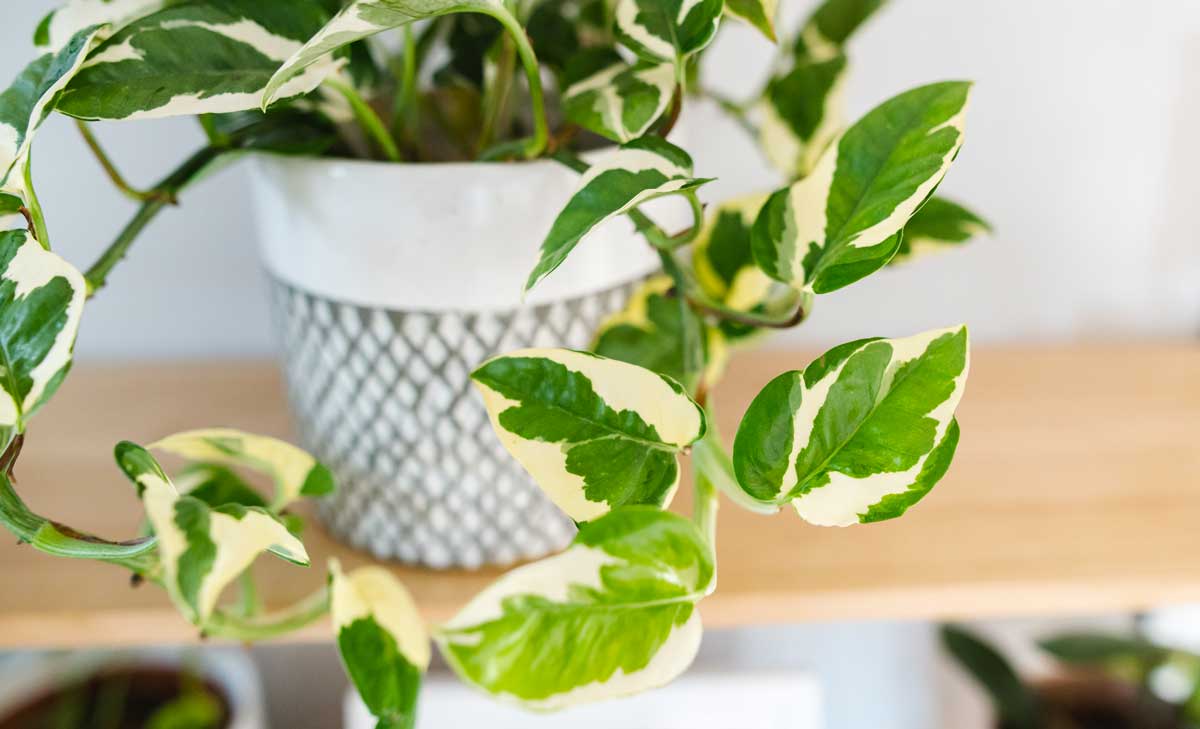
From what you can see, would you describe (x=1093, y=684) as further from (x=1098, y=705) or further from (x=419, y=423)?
(x=419, y=423)

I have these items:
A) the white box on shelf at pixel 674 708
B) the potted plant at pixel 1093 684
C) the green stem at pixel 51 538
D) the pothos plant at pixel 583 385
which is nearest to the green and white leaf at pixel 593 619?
the pothos plant at pixel 583 385

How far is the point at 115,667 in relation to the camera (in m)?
0.69

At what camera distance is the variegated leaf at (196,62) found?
0.98ft

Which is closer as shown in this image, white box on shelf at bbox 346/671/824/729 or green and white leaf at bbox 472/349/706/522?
green and white leaf at bbox 472/349/706/522

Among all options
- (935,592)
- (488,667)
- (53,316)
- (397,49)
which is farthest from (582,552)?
(397,49)

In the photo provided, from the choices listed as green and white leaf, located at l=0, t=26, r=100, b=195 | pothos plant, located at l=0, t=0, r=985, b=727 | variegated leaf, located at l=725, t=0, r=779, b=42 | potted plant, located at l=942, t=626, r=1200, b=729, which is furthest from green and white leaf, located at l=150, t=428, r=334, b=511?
potted plant, located at l=942, t=626, r=1200, b=729

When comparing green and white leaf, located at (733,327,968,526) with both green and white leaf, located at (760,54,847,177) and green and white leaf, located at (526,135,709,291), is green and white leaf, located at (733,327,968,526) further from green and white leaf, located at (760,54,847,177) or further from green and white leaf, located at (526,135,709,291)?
green and white leaf, located at (760,54,847,177)

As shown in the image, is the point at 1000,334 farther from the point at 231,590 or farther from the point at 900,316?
the point at 231,590

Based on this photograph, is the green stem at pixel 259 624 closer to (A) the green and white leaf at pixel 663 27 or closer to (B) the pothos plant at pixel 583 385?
(B) the pothos plant at pixel 583 385

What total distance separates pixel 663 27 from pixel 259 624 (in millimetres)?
270

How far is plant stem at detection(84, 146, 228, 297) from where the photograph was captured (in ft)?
1.14

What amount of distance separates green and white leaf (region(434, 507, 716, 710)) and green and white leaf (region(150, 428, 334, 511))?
0.62 feet

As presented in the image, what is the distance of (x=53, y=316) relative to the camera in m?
0.28

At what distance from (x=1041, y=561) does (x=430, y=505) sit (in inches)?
12.0
